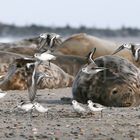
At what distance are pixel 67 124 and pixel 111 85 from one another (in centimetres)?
156

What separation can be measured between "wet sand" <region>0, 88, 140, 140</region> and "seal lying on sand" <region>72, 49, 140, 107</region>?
246mm

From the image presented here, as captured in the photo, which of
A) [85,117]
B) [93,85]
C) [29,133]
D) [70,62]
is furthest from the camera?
[70,62]

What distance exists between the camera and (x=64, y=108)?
6.97m

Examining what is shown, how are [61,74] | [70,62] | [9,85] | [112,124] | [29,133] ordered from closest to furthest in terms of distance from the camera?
[29,133] → [112,124] → [9,85] → [61,74] → [70,62]

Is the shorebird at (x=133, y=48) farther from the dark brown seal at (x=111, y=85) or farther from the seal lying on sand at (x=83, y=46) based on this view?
the seal lying on sand at (x=83, y=46)

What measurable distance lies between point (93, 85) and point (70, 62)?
4118 mm

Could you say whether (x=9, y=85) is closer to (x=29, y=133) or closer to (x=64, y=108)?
(x=64, y=108)

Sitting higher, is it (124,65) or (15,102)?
(124,65)

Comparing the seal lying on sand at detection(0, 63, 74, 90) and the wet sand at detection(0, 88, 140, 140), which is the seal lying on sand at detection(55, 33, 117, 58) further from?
the wet sand at detection(0, 88, 140, 140)

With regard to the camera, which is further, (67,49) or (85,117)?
(67,49)

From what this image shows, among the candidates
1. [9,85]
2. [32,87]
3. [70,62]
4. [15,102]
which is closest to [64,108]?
[32,87]

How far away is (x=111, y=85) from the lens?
721 centimetres

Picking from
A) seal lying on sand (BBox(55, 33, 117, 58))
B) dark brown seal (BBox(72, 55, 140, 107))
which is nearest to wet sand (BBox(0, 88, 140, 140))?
dark brown seal (BBox(72, 55, 140, 107))

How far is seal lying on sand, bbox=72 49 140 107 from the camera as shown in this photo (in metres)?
7.14
